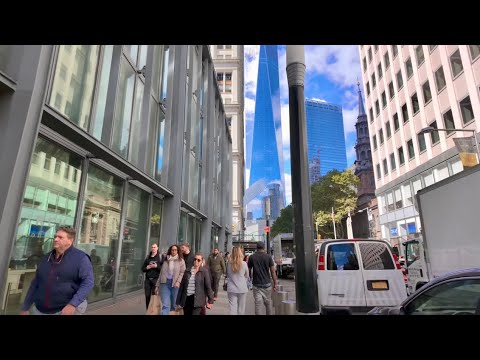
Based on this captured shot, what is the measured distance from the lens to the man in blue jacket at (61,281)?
351 cm

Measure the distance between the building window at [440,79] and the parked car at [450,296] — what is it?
2953 cm

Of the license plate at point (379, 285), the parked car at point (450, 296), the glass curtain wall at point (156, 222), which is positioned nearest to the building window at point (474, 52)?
the license plate at point (379, 285)

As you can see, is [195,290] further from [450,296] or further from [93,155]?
[93,155]

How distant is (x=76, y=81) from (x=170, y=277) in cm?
549

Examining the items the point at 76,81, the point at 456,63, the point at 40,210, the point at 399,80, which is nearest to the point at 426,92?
the point at 456,63

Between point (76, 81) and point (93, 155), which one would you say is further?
point (93, 155)

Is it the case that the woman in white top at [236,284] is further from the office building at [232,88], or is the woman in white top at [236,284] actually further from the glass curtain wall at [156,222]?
the office building at [232,88]

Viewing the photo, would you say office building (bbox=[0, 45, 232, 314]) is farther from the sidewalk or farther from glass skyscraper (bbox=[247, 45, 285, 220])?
glass skyscraper (bbox=[247, 45, 285, 220])

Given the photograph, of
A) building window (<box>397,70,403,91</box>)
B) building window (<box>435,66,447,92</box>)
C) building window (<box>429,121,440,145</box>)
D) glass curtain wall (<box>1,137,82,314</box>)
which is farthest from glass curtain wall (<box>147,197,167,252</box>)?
building window (<box>397,70,403,91</box>)

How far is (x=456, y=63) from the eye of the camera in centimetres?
2586

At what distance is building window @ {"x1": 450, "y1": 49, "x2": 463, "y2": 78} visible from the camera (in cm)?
2539
